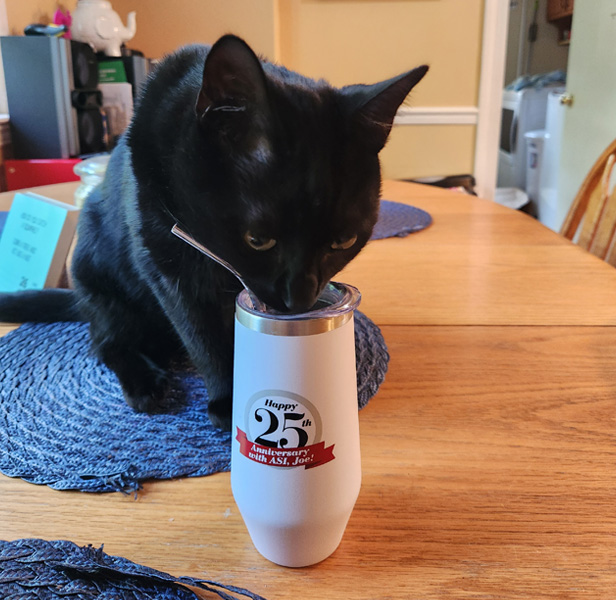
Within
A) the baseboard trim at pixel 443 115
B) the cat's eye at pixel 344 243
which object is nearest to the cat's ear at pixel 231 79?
the cat's eye at pixel 344 243

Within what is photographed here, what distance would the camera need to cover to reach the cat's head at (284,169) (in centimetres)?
41

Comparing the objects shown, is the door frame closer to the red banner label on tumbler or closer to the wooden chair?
the wooden chair

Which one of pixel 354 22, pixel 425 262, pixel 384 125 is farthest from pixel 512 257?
pixel 354 22

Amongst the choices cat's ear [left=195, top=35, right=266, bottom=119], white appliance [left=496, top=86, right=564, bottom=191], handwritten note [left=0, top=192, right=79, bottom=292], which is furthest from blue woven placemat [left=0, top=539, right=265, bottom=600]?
white appliance [left=496, top=86, right=564, bottom=191]

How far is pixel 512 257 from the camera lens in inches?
40.3

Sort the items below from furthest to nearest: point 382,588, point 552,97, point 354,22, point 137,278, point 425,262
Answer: point 552,97, point 354,22, point 425,262, point 137,278, point 382,588

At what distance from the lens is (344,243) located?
47 cm

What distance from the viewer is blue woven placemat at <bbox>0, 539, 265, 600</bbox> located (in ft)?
1.11

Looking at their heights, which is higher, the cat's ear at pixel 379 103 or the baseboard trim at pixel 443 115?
the cat's ear at pixel 379 103

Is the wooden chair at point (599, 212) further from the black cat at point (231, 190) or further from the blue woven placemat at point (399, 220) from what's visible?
the black cat at point (231, 190)

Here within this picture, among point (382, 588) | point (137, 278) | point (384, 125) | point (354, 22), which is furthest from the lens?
point (354, 22)

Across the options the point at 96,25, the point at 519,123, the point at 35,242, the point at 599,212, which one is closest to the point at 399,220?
the point at 599,212

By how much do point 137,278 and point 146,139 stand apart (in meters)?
0.20

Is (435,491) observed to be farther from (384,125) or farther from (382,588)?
(384,125)
